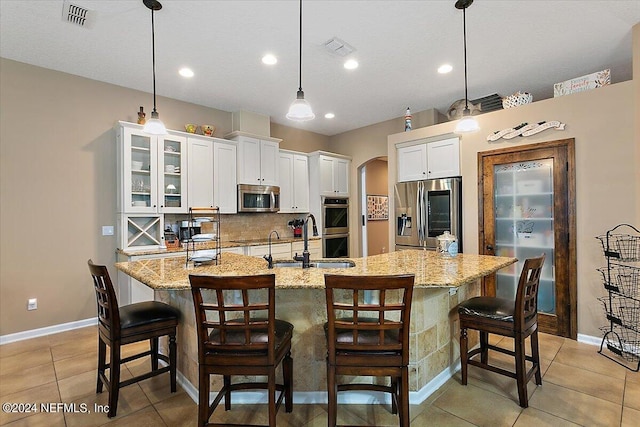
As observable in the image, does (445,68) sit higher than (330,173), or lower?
higher

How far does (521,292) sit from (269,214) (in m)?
4.24

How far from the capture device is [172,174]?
169 inches

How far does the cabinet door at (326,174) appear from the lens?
18.9 ft

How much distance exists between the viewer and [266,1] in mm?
2520

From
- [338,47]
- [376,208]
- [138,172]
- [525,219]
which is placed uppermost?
[338,47]

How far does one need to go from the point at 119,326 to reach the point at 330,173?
14.5 ft

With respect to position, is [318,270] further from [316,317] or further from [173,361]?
[173,361]

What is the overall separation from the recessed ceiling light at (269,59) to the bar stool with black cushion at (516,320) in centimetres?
303

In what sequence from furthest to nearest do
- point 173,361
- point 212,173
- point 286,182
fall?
point 286,182 → point 212,173 → point 173,361

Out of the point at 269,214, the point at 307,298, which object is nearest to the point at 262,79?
the point at 269,214

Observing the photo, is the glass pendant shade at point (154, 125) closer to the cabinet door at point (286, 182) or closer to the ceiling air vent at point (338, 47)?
the ceiling air vent at point (338, 47)

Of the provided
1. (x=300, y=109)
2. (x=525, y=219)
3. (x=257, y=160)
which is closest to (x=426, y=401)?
(x=300, y=109)

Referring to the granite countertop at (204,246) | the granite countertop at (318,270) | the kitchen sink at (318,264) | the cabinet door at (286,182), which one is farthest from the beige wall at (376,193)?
the kitchen sink at (318,264)

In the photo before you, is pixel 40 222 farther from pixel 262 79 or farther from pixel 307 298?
pixel 307 298
